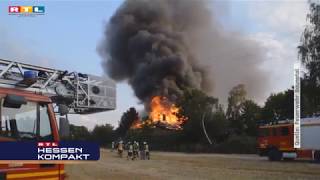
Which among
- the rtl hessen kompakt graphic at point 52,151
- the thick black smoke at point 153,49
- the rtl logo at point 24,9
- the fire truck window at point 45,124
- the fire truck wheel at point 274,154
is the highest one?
the thick black smoke at point 153,49

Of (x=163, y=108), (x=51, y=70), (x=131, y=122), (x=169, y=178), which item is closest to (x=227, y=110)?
(x=163, y=108)

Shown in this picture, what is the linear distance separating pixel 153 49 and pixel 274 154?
42.1 meters

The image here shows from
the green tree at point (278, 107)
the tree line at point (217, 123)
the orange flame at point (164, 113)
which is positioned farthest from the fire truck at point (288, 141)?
the orange flame at point (164, 113)

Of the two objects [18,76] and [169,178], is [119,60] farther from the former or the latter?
[18,76]

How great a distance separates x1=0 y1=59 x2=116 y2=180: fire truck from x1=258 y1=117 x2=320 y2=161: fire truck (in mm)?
25096

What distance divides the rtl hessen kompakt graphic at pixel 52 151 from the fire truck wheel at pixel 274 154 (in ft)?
97.0

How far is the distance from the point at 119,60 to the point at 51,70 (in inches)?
2821

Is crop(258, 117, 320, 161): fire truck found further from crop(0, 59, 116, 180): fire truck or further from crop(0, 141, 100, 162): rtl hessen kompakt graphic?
crop(0, 141, 100, 162): rtl hessen kompakt graphic

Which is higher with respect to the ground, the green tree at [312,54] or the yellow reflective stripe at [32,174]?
the green tree at [312,54]

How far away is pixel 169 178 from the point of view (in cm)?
1908

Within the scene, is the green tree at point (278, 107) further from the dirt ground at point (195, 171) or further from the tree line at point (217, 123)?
the dirt ground at point (195, 171)

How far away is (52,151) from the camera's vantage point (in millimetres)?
6199

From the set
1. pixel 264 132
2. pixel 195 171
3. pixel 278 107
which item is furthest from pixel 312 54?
pixel 195 171

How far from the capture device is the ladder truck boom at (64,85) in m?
6.86
